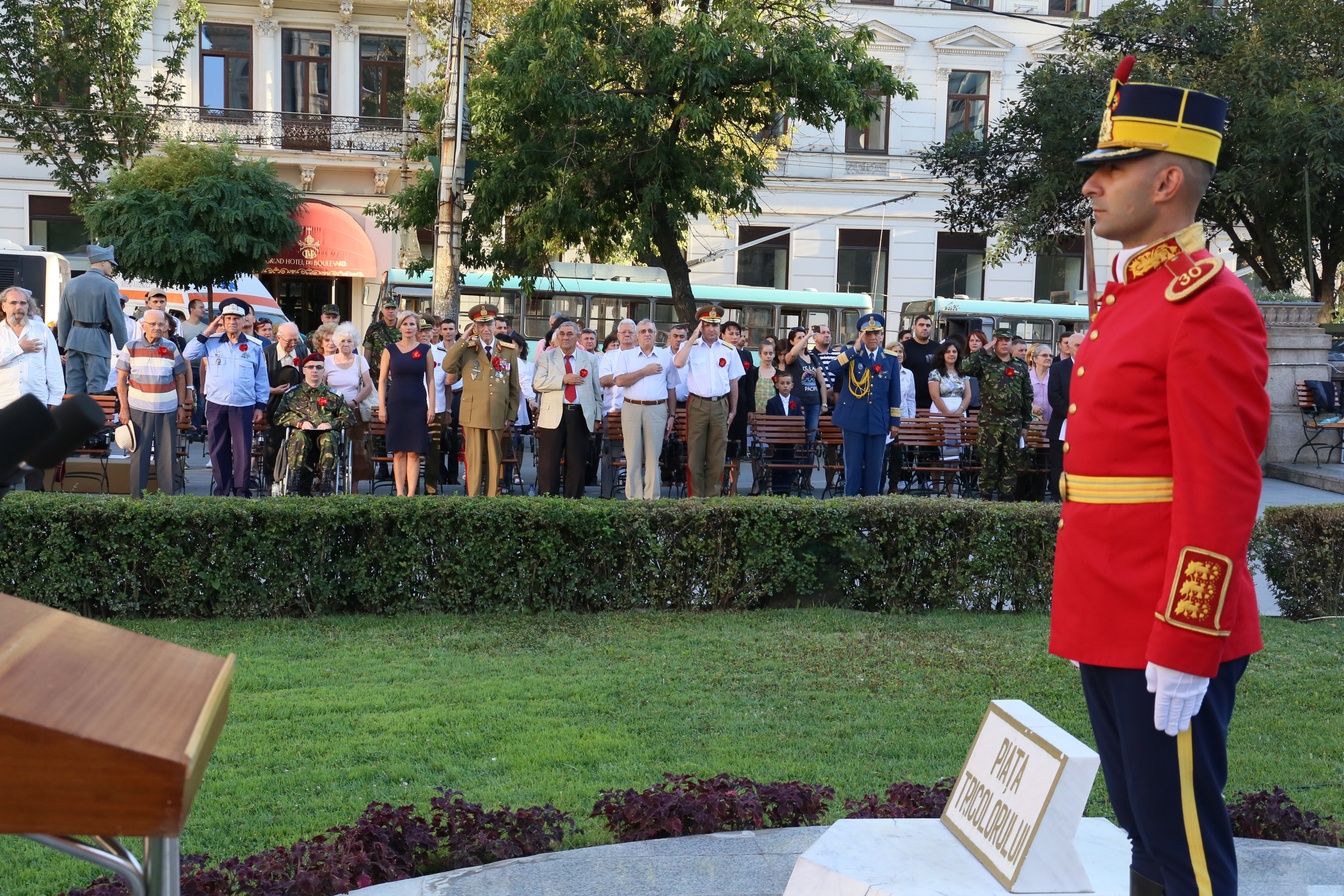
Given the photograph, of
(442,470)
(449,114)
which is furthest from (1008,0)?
(442,470)

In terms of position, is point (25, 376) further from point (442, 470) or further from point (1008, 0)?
point (1008, 0)

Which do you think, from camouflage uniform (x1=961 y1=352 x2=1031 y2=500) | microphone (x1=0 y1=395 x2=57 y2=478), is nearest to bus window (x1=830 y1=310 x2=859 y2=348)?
camouflage uniform (x1=961 y1=352 x2=1031 y2=500)

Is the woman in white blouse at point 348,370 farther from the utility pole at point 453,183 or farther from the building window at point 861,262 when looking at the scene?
the building window at point 861,262

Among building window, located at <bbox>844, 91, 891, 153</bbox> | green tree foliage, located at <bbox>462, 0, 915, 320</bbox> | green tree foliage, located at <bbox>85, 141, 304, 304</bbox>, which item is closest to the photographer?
green tree foliage, located at <bbox>462, 0, 915, 320</bbox>

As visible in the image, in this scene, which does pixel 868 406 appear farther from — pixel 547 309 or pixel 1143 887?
pixel 547 309

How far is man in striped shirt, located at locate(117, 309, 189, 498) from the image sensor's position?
12.0 m

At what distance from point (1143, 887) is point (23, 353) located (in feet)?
34.0

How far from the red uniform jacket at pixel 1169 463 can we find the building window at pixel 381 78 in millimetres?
32837

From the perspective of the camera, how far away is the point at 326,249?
30.3 m

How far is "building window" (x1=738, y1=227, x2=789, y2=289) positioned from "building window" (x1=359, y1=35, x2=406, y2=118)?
10.3 m

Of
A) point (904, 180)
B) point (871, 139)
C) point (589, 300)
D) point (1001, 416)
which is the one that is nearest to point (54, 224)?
point (589, 300)

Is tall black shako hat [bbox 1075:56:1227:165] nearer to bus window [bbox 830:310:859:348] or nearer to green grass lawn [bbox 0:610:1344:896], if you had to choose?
green grass lawn [bbox 0:610:1344:896]

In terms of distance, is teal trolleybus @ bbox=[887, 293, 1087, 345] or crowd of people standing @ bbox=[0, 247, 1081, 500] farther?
teal trolleybus @ bbox=[887, 293, 1087, 345]

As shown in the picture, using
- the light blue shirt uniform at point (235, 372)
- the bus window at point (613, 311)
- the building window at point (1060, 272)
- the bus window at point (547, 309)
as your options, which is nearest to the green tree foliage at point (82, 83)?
the bus window at point (547, 309)
